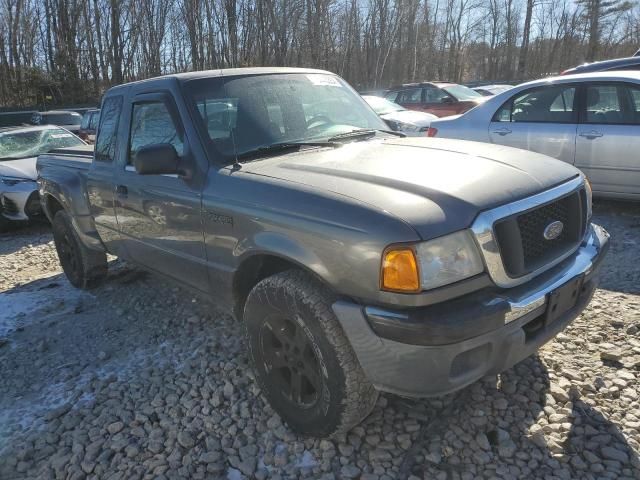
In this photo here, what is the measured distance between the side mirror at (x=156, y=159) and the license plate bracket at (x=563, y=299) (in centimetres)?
211

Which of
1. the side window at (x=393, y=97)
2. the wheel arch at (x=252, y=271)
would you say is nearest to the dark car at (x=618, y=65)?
the side window at (x=393, y=97)

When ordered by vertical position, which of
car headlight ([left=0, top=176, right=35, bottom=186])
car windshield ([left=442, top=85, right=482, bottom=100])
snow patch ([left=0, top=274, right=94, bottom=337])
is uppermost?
car windshield ([left=442, top=85, right=482, bottom=100])

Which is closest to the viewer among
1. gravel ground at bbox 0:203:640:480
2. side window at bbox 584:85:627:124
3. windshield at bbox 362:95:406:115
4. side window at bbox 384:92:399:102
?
gravel ground at bbox 0:203:640:480

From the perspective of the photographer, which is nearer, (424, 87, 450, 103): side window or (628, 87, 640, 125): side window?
(628, 87, 640, 125): side window

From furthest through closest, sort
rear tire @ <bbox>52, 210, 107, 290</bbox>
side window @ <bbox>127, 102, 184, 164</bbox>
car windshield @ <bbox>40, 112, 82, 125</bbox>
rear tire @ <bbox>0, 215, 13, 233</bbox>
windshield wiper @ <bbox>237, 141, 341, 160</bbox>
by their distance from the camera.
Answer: car windshield @ <bbox>40, 112, 82, 125</bbox> < rear tire @ <bbox>0, 215, 13, 233</bbox> < rear tire @ <bbox>52, 210, 107, 290</bbox> < side window @ <bbox>127, 102, 184, 164</bbox> < windshield wiper @ <bbox>237, 141, 341, 160</bbox>

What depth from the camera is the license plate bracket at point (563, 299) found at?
2421 millimetres

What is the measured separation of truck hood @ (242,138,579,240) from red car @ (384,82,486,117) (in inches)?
439

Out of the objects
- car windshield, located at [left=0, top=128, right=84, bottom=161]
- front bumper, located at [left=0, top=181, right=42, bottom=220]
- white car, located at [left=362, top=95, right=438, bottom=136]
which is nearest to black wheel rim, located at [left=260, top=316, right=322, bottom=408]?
Answer: front bumper, located at [left=0, top=181, right=42, bottom=220]

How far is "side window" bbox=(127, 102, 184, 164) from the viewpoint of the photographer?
3.37 meters

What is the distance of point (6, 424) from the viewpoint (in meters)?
3.12

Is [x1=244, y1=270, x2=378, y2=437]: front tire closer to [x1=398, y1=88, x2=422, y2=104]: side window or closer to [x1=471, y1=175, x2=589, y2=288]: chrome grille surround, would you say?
[x1=471, y1=175, x2=589, y2=288]: chrome grille surround

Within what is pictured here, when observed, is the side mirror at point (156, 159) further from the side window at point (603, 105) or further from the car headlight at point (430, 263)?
the side window at point (603, 105)

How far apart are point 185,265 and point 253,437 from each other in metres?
1.18

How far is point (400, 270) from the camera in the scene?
7.07ft
